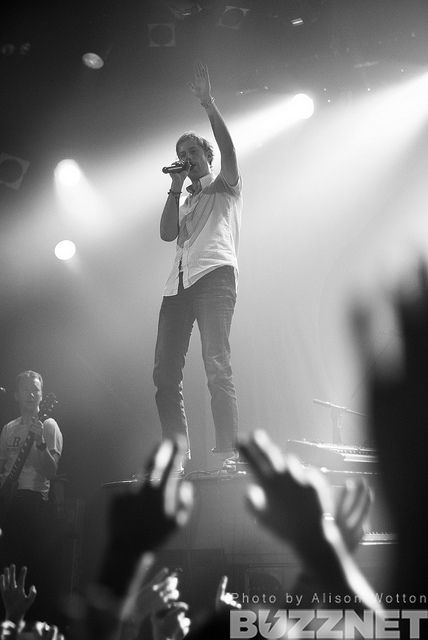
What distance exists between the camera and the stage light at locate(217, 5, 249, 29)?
15.1 ft

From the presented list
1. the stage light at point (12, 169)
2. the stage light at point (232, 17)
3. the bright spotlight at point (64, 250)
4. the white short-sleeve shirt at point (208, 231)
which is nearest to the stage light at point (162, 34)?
the stage light at point (232, 17)

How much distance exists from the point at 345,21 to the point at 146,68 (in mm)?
1505

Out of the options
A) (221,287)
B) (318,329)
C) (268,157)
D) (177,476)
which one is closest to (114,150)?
(268,157)

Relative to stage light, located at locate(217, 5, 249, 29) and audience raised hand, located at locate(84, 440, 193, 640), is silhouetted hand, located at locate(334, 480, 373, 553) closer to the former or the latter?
audience raised hand, located at locate(84, 440, 193, 640)

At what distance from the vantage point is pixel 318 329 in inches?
209

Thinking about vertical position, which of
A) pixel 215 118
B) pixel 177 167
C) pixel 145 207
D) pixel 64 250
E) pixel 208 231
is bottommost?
pixel 208 231

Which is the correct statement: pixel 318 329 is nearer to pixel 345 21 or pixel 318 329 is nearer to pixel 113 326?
pixel 113 326

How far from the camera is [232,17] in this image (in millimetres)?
4621

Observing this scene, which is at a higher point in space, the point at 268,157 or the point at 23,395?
the point at 268,157

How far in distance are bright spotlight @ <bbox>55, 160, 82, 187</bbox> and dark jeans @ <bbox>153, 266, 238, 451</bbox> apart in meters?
2.87

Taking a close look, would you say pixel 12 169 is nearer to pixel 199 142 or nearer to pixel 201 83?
pixel 199 142

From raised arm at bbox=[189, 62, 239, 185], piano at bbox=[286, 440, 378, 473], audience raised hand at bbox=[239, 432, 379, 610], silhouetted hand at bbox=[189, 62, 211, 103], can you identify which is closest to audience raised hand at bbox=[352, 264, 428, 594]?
piano at bbox=[286, 440, 378, 473]

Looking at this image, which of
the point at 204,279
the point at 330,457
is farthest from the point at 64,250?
the point at 330,457

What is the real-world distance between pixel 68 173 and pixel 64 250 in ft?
2.19
